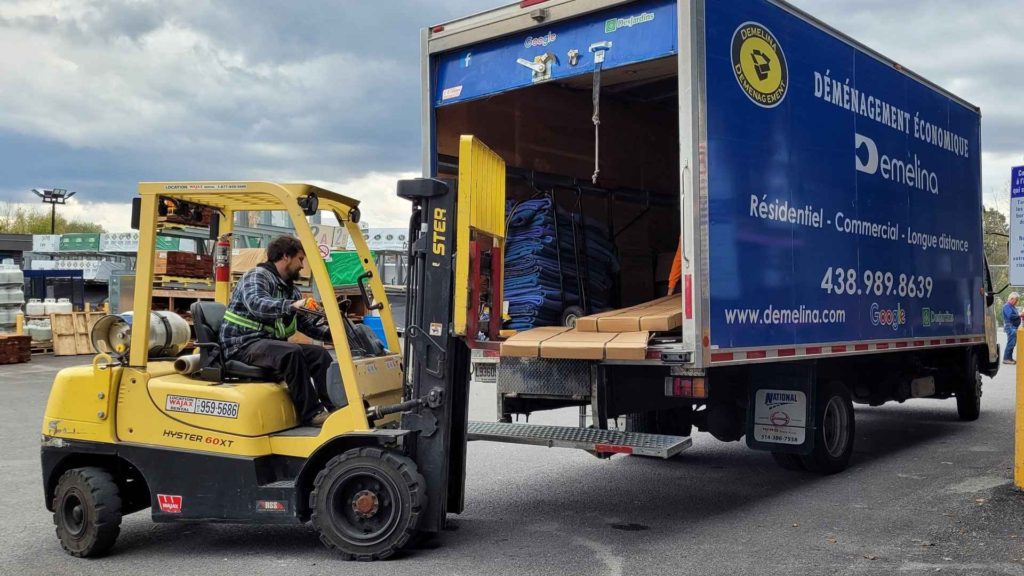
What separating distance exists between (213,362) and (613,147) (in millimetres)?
4792

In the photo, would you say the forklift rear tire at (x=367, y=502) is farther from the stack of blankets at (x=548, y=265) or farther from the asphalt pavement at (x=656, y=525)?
the stack of blankets at (x=548, y=265)

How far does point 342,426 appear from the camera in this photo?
5.48m

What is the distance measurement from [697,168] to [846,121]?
102 inches

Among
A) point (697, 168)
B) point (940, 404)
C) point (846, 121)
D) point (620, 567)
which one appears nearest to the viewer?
point (620, 567)

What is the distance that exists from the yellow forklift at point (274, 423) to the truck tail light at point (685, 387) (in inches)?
53.1

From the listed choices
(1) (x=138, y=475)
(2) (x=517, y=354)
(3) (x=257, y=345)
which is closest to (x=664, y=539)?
(2) (x=517, y=354)

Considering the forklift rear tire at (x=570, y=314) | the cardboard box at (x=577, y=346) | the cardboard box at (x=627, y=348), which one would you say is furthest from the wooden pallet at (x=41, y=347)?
the cardboard box at (x=627, y=348)

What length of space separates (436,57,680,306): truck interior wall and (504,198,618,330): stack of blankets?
0.36 meters

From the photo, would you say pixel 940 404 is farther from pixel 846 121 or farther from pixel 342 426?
pixel 342 426

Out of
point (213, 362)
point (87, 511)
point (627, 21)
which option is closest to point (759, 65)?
point (627, 21)

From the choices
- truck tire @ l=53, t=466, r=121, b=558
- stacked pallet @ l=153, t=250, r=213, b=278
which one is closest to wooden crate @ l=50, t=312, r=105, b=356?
stacked pallet @ l=153, t=250, r=213, b=278

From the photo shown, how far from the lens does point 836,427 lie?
27.2 feet

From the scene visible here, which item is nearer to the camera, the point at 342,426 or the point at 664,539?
the point at 342,426

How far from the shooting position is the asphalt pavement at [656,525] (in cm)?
541
